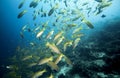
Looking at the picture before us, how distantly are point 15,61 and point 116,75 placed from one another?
8747 millimetres

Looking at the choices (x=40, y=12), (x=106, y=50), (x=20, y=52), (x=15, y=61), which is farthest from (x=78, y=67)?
(x=20, y=52)

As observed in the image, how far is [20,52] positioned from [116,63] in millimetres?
10217

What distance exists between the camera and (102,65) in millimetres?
6941

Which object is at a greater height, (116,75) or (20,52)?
(116,75)


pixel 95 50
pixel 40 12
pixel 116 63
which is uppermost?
pixel 40 12

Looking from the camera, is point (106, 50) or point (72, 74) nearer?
point (72, 74)

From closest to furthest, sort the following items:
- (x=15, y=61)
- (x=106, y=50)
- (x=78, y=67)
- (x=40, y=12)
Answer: (x=78, y=67) < (x=106, y=50) < (x=40, y=12) < (x=15, y=61)

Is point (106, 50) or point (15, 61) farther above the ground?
point (106, 50)

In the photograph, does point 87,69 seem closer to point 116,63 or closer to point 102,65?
point 102,65

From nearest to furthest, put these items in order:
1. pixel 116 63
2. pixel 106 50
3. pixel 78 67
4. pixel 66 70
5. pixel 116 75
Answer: pixel 116 75
pixel 116 63
pixel 78 67
pixel 66 70
pixel 106 50

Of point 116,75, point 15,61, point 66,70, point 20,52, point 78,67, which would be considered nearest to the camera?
point 116,75

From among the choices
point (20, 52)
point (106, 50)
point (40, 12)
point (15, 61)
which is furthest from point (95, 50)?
point (20, 52)

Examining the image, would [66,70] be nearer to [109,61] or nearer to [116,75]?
[109,61]

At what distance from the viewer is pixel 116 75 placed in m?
6.13
